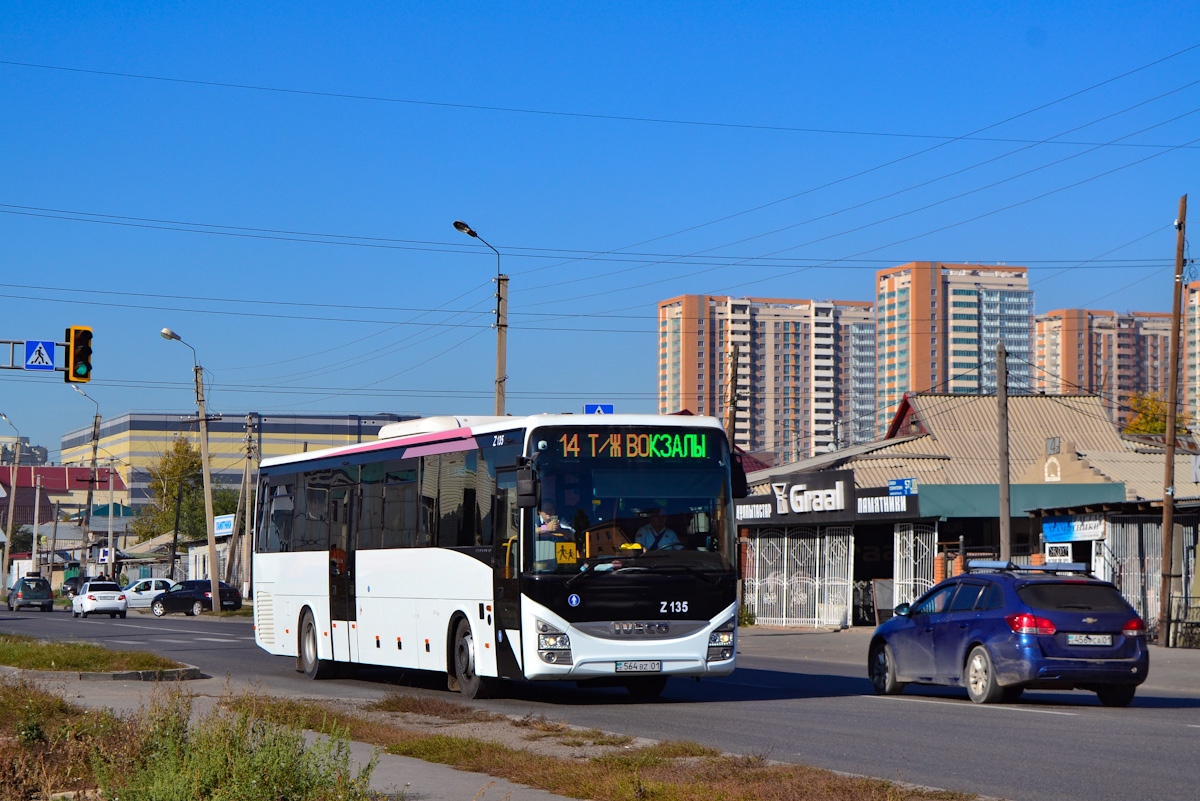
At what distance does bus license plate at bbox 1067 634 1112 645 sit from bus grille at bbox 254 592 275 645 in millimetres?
12373

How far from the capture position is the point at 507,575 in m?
16.0

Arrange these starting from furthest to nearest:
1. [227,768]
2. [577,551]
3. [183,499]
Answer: [183,499] → [577,551] → [227,768]

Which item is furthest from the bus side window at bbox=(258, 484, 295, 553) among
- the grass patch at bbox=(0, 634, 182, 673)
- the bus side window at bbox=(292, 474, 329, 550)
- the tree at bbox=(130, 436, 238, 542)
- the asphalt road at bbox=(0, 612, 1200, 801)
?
the tree at bbox=(130, 436, 238, 542)

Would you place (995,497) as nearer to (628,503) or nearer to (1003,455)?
(1003,455)

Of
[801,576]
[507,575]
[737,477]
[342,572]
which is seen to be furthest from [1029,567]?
[801,576]

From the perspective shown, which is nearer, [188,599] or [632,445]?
[632,445]

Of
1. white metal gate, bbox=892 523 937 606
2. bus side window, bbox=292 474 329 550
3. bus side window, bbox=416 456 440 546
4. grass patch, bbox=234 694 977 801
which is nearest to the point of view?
grass patch, bbox=234 694 977 801

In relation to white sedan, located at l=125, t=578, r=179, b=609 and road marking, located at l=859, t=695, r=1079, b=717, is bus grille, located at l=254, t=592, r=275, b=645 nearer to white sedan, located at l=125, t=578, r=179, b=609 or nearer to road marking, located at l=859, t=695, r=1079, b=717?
road marking, located at l=859, t=695, r=1079, b=717

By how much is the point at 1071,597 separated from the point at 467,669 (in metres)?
6.98

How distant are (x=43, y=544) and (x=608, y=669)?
128 meters

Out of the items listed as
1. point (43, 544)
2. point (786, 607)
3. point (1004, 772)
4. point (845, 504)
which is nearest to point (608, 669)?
point (1004, 772)

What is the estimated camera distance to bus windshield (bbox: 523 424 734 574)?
15.7 metres

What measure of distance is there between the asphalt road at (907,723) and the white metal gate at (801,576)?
1520 centimetres

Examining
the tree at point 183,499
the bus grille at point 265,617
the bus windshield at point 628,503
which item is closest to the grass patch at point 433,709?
the bus windshield at point 628,503
